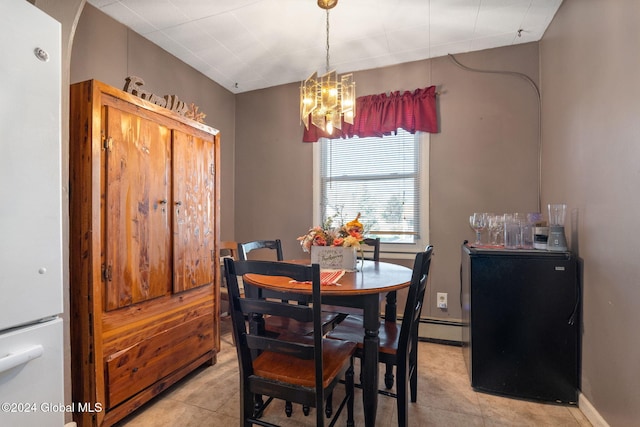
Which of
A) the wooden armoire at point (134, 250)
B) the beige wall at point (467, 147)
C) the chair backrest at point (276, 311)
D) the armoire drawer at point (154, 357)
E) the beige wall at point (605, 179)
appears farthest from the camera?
the beige wall at point (467, 147)

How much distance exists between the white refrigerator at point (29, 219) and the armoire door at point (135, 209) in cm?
58

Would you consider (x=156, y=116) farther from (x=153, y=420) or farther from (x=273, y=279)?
(x=153, y=420)

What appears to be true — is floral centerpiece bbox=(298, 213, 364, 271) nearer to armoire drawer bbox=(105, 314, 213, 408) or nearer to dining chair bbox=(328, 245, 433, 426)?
dining chair bbox=(328, 245, 433, 426)

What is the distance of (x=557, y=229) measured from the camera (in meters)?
1.97

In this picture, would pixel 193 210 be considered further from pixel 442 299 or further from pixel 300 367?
pixel 442 299

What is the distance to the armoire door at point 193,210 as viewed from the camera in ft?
6.70

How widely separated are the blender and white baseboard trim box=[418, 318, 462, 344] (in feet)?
3.72

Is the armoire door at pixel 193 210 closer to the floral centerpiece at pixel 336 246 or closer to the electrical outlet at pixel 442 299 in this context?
the floral centerpiece at pixel 336 246

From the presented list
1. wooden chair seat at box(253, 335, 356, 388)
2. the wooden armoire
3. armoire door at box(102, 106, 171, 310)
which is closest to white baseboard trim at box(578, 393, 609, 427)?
wooden chair seat at box(253, 335, 356, 388)

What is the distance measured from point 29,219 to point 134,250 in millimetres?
808

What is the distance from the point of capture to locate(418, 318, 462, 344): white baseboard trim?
277cm

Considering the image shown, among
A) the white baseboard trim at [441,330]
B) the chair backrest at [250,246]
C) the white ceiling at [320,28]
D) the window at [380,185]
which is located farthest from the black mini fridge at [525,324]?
the white ceiling at [320,28]

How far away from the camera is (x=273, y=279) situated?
1.72 metres

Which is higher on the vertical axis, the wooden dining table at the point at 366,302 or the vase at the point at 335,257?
the vase at the point at 335,257
